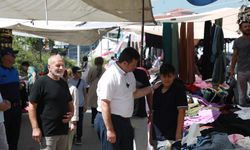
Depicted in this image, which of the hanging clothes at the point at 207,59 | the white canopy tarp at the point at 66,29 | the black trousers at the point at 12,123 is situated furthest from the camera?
the white canopy tarp at the point at 66,29

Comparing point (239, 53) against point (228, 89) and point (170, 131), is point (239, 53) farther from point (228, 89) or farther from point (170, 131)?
point (170, 131)

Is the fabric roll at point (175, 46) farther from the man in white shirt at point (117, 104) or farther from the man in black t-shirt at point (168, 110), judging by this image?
the man in white shirt at point (117, 104)

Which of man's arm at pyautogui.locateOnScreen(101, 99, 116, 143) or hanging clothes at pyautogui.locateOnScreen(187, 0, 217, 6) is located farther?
hanging clothes at pyautogui.locateOnScreen(187, 0, 217, 6)

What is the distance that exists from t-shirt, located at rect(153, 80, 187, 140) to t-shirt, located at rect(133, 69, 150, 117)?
414mm

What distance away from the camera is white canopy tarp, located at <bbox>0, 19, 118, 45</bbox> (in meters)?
9.43

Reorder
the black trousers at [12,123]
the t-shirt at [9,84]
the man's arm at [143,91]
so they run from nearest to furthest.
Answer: the man's arm at [143,91] < the t-shirt at [9,84] < the black trousers at [12,123]

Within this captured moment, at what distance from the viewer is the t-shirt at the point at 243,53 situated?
21.3 ft

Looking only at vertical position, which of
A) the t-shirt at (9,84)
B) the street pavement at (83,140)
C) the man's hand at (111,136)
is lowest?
the street pavement at (83,140)

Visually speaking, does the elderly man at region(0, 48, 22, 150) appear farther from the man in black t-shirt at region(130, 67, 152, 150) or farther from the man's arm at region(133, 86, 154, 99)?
the man's arm at region(133, 86, 154, 99)

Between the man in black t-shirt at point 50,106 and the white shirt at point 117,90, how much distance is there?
0.52m

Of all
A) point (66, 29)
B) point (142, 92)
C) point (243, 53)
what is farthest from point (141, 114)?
point (66, 29)

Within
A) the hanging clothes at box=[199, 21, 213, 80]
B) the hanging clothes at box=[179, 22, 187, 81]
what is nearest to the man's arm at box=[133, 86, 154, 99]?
the hanging clothes at box=[179, 22, 187, 81]

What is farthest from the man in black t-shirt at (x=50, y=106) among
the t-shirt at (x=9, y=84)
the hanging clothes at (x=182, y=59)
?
the hanging clothes at (x=182, y=59)

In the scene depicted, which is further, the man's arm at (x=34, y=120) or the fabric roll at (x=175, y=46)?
the fabric roll at (x=175, y=46)
